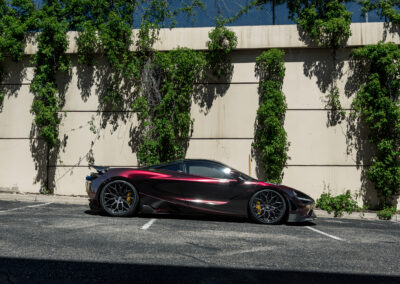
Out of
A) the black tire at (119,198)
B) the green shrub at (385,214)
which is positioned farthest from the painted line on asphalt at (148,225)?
the green shrub at (385,214)

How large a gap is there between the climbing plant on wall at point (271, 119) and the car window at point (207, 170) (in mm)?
3449

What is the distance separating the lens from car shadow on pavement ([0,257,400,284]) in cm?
293

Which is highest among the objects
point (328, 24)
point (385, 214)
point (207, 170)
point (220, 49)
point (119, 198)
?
point (328, 24)

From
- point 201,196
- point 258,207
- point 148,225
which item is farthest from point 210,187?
point 148,225

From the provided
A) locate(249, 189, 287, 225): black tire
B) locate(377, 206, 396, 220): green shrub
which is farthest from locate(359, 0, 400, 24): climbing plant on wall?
locate(249, 189, 287, 225): black tire

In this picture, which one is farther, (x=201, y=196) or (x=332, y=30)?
(x=332, y=30)

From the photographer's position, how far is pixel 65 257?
11.6ft

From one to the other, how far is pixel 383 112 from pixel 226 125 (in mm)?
4280

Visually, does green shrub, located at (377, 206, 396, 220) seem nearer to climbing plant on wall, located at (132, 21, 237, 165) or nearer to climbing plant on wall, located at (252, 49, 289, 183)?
climbing plant on wall, located at (252, 49, 289, 183)

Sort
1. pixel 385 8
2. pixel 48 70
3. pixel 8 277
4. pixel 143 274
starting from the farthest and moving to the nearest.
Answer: pixel 48 70 → pixel 385 8 → pixel 143 274 → pixel 8 277

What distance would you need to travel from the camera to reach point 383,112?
9.60 meters

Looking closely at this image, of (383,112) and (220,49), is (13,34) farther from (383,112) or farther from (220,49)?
(383,112)

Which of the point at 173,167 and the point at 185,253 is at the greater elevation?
the point at 173,167

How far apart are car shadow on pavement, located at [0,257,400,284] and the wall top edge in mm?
8273
